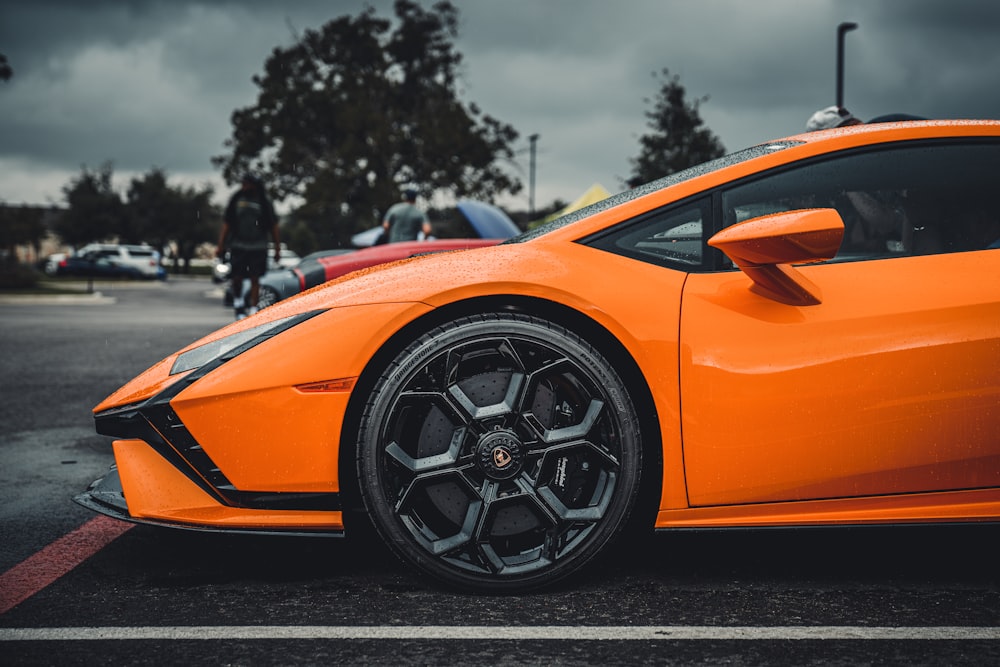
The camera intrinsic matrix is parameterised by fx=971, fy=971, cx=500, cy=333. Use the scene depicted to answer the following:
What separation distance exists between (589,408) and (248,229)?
312 inches

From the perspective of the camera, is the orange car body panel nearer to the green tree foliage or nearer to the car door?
the car door

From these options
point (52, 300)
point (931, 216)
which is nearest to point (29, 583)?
point (931, 216)

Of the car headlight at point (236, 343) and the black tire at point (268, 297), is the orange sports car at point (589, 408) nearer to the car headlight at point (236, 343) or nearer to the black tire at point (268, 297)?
the car headlight at point (236, 343)

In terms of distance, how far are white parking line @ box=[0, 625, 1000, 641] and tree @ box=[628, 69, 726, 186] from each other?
21107mm

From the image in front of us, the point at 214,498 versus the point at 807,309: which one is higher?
the point at 807,309

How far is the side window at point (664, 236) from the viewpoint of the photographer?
2.60 m

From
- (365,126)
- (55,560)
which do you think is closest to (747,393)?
(55,560)

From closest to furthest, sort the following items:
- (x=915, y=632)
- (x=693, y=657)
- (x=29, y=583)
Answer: (x=693, y=657)
(x=915, y=632)
(x=29, y=583)

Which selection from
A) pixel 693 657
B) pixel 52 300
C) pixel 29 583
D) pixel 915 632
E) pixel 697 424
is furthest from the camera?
pixel 52 300

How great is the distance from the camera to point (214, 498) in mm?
2480

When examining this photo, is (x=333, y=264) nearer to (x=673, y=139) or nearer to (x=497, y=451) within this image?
(x=497, y=451)

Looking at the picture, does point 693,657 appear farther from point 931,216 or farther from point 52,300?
point 52,300

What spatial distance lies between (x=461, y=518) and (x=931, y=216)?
5.18 ft

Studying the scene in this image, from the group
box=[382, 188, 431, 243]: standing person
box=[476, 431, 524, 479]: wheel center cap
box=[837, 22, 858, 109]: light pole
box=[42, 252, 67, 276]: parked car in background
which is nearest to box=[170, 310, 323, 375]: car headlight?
box=[476, 431, 524, 479]: wheel center cap
